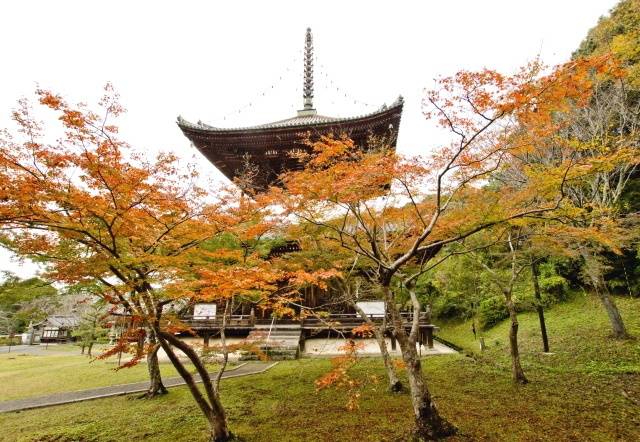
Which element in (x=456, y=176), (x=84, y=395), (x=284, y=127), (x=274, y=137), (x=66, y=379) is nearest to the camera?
(x=456, y=176)

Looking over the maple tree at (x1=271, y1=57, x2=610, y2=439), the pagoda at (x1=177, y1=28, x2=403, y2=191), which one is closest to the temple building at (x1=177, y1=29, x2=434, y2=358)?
the pagoda at (x1=177, y1=28, x2=403, y2=191)

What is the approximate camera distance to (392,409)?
644cm

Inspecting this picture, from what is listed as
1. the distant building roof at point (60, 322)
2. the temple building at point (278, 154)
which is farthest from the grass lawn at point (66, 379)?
the distant building roof at point (60, 322)

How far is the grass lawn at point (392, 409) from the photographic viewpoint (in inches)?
215

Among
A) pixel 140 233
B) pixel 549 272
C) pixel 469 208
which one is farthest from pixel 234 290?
pixel 549 272

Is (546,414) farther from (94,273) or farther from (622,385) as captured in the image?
(94,273)

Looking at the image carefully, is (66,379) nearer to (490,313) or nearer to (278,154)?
(278,154)

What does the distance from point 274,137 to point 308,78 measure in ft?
20.7

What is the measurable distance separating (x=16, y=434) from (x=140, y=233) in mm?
4938

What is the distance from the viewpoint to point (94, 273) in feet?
15.1

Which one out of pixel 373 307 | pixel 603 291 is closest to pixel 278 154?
pixel 373 307

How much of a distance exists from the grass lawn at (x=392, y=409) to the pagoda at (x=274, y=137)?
785 cm

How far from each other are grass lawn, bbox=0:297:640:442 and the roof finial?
1242cm

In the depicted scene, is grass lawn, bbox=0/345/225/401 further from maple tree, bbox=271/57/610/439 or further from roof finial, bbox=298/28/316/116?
roof finial, bbox=298/28/316/116
